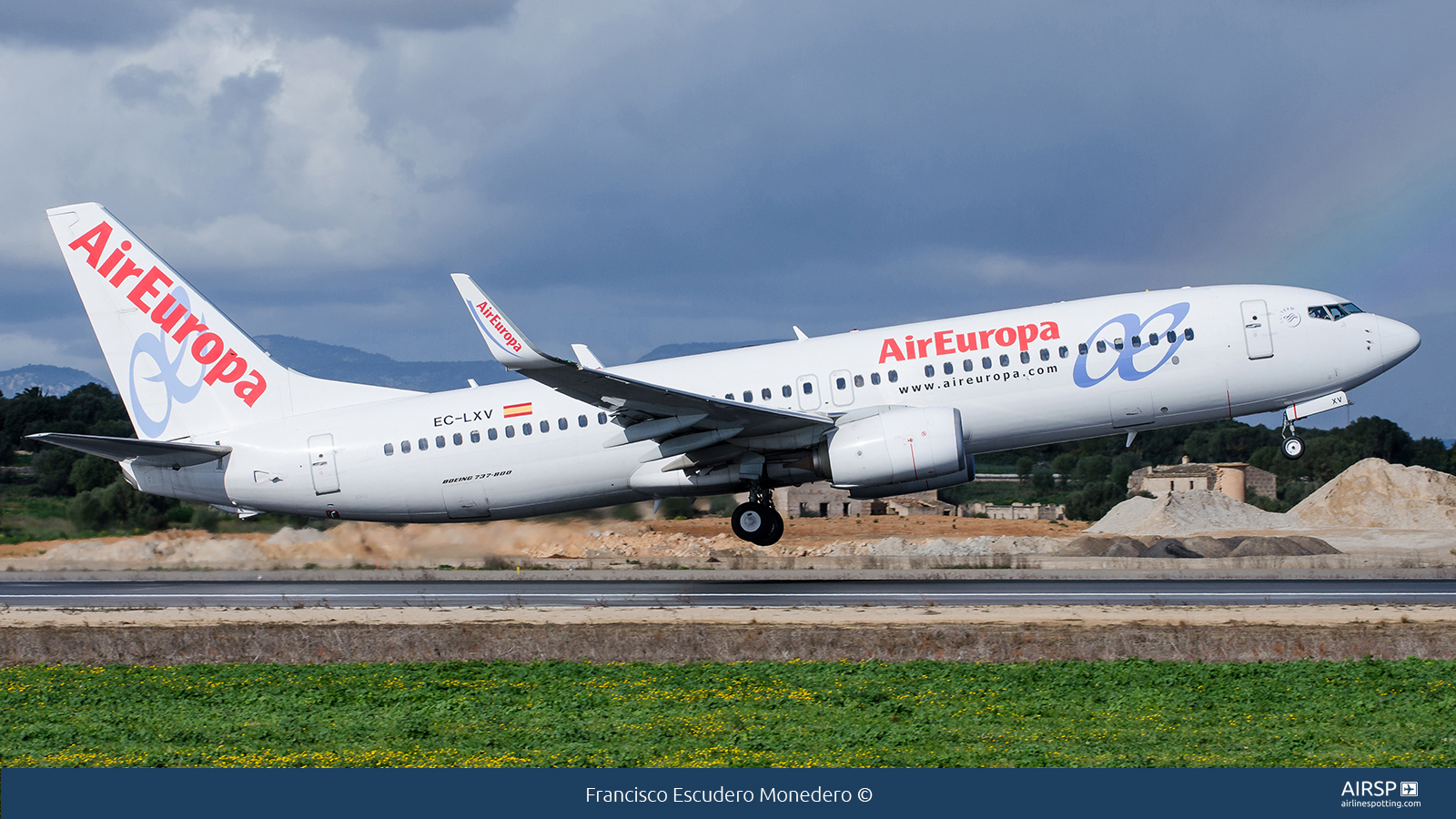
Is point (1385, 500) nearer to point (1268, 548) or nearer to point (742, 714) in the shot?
point (1268, 548)

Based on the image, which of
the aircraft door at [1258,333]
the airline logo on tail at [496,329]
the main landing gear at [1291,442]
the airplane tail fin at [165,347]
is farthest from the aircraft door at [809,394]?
the airplane tail fin at [165,347]

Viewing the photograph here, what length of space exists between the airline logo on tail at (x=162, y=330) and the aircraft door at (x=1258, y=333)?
22.2m

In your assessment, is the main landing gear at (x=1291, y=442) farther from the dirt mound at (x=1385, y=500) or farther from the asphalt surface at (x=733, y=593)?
the dirt mound at (x=1385, y=500)

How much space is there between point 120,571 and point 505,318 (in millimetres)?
16677

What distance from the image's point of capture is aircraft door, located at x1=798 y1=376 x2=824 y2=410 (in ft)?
84.6

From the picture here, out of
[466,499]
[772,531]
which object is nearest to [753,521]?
[772,531]

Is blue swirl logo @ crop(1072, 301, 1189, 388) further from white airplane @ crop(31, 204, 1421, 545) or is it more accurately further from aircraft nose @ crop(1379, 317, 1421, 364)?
aircraft nose @ crop(1379, 317, 1421, 364)

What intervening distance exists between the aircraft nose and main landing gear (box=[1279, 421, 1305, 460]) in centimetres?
226

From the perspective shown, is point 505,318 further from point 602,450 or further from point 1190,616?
point 1190,616

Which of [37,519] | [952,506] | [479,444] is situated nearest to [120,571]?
[37,519]

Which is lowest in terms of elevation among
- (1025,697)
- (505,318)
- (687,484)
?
(1025,697)

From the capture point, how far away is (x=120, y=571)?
32312mm

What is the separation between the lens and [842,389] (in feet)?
84.4

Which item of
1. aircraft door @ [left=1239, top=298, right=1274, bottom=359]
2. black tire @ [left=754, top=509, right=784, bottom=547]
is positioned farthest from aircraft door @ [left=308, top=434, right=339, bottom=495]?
aircraft door @ [left=1239, top=298, right=1274, bottom=359]
